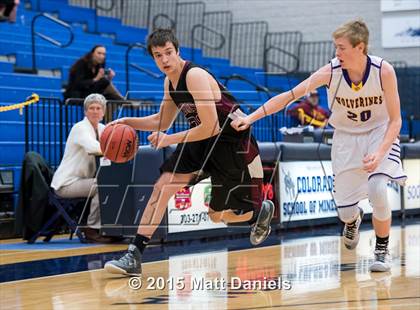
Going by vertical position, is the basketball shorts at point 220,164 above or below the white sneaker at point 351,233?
above

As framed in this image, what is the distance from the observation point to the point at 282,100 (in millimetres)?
6422

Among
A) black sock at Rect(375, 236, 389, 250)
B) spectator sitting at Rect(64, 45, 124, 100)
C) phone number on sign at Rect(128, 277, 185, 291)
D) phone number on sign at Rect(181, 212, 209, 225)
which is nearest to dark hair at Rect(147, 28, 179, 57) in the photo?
phone number on sign at Rect(128, 277, 185, 291)

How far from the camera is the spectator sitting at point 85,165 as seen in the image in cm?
989

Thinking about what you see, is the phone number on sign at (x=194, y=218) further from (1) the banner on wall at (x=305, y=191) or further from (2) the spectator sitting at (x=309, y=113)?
(2) the spectator sitting at (x=309, y=113)

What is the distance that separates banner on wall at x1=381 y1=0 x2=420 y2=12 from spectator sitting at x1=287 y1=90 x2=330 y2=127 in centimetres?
620

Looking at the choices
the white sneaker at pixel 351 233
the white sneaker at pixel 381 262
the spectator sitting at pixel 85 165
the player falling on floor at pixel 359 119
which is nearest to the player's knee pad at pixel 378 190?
the player falling on floor at pixel 359 119

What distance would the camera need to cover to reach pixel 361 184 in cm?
709

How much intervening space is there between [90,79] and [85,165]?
2.53 m

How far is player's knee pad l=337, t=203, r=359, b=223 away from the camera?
7.10 metres

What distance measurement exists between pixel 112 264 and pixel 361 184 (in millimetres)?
1975

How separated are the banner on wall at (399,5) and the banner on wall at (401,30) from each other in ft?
0.34

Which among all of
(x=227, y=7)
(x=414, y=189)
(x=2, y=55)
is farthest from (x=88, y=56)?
(x=227, y=7)

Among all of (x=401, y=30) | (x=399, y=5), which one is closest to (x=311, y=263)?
(x=401, y=30)

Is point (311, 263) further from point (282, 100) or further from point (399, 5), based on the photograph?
point (399, 5)
